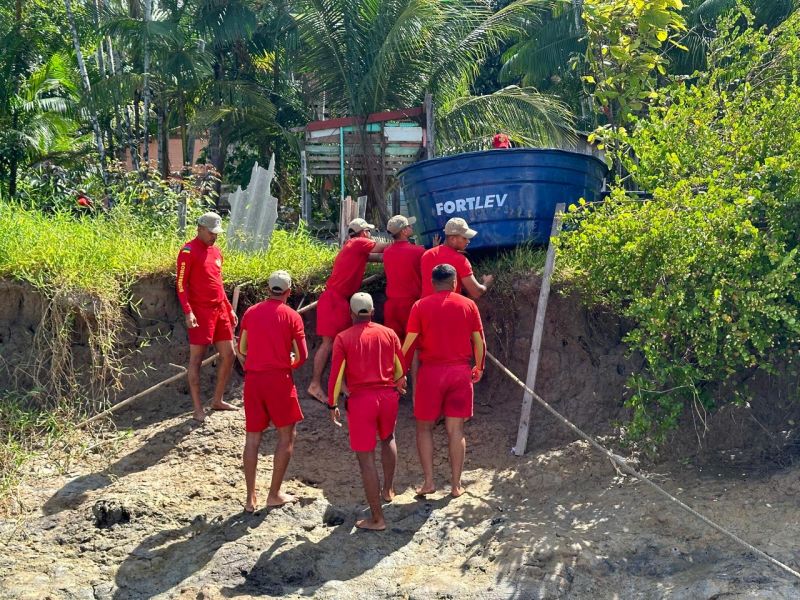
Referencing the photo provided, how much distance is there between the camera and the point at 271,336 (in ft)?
21.9

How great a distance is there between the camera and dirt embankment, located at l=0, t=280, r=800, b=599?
19.9ft

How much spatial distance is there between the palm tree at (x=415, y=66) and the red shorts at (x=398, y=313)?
5032mm

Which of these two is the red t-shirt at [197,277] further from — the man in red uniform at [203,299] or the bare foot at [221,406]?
the bare foot at [221,406]

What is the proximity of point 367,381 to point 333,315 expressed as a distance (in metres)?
1.61

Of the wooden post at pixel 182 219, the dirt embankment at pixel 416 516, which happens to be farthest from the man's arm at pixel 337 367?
the wooden post at pixel 182 219

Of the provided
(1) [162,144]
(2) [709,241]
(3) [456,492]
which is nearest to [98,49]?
(1) [162,144]

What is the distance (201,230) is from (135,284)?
4.46 ft

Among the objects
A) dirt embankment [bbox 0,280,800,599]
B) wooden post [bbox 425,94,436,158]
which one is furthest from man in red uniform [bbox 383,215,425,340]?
wooden post [bbox 425,94,436,158]

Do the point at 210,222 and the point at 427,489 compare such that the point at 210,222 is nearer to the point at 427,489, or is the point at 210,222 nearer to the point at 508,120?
the point at 427,489

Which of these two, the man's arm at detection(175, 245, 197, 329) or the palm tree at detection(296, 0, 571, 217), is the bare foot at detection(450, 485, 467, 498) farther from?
the palm tree at detection(296, 0, 571, 217)

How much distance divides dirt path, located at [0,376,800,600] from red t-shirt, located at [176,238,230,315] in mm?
1189

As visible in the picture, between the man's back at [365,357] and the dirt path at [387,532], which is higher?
the man's back at [365,357]

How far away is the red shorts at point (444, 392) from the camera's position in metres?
6.79

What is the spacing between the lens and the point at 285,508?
6957mm
